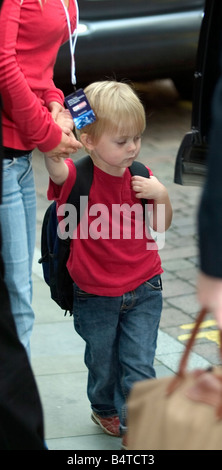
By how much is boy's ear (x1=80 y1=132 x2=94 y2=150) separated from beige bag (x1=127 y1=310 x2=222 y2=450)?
1.49 meters

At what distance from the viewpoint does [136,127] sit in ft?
11.4

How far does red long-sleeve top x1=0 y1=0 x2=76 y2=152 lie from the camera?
320 cm

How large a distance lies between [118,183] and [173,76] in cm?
550

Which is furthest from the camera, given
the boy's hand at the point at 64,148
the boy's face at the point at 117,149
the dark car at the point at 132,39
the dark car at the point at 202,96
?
the dark car at the point at 132,39

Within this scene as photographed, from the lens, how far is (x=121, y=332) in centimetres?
365

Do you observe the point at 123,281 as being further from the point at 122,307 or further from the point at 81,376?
the point at 81,376

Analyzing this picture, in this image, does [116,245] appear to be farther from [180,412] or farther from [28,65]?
[180,412]

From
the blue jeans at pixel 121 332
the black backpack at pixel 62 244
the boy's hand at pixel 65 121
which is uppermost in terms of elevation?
the boy's hand at pixel 65 121

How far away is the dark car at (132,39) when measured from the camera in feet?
26.2

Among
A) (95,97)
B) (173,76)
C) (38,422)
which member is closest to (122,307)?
(95,97)

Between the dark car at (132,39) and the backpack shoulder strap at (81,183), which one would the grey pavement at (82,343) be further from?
the dark car at (132,39)

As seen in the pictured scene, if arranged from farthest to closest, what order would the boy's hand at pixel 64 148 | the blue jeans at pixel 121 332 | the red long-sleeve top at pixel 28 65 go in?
the blue jeans at pixel 121 332 → the boy's hand at pixel 64 148 → the red long-sleeve top at pixel 28 65

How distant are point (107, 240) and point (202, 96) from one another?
45.5 inches

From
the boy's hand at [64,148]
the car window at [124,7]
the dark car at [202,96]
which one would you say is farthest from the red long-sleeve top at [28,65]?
the car window at [124,7]
